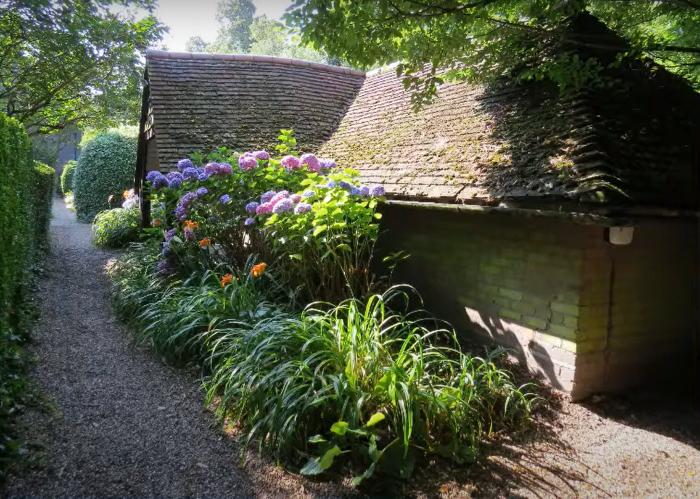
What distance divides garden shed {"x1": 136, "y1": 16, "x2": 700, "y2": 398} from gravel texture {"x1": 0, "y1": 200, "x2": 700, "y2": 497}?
2.14ft

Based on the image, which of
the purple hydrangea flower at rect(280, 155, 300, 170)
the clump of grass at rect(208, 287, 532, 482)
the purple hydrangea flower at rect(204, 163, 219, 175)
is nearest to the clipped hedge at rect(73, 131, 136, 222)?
the purple hydrangea flower at rect(204, 163, 219, 175)

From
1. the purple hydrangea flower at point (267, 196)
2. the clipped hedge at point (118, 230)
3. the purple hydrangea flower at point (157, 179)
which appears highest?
the purple hydrangea flower at point (157, 179)

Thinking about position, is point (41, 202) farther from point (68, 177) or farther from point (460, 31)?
point (68, 177)

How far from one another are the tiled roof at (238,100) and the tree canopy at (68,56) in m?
1.22

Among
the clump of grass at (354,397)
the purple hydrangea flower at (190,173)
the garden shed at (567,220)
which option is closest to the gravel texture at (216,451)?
the clump of grass at (354,397)

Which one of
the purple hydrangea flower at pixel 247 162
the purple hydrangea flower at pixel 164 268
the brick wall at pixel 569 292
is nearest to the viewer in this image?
the brick wall at pixel 569 292

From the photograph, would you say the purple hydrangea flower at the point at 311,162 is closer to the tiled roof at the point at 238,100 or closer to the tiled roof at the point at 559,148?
the tiled roof at the point at 559,148

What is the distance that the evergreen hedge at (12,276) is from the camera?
3650mm

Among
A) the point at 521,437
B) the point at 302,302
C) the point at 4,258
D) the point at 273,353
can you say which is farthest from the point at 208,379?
the point at 521,437

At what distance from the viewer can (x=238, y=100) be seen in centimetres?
1092

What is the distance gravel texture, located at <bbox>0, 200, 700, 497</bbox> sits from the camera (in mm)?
3238

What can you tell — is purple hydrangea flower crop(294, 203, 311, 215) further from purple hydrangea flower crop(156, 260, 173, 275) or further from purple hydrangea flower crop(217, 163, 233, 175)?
purple hydrangea flower crop(156, 260, 173, 275)

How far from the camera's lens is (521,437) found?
13.0ft

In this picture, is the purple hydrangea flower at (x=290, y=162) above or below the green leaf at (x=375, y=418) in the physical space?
above
